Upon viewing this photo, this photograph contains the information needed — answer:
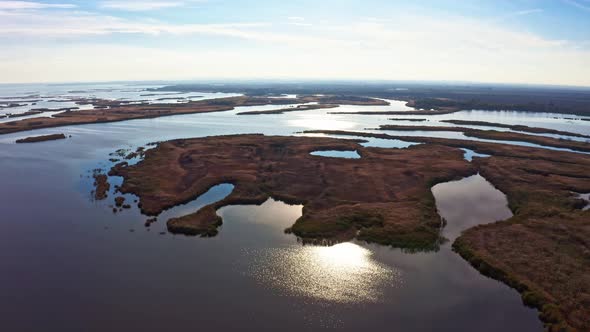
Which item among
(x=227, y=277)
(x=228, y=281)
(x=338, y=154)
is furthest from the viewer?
(x=338, y=154)

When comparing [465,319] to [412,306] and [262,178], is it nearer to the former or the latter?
[412,306]

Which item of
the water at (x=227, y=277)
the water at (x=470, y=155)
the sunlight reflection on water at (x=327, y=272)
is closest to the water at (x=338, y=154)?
the water at (x=470, y=155)

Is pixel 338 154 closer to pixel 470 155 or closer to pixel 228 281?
pixel 470 155

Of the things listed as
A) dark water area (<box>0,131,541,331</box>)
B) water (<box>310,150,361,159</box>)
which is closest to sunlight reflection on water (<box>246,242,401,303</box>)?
dark water area (<box>0,131,541,331</box>)

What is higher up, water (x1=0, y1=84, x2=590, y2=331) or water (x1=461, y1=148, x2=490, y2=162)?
water (x1=461, y1=148, x2=490, y2=162)

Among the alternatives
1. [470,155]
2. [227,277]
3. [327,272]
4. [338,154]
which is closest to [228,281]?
[227,277]

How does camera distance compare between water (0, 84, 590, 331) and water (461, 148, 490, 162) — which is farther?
water (461, 148, 490, 162)

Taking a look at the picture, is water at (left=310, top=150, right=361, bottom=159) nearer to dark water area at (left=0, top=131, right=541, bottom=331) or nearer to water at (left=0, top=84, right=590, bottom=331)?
water at (left=0, top=84, right=590, bottom=331)

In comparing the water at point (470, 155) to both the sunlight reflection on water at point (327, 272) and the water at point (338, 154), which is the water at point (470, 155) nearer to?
the water at point (338, 154)
